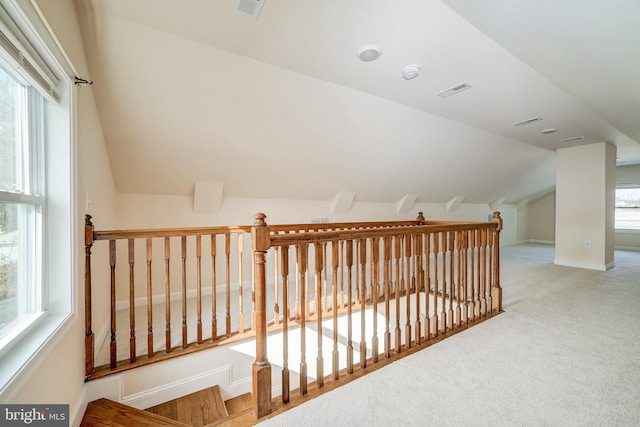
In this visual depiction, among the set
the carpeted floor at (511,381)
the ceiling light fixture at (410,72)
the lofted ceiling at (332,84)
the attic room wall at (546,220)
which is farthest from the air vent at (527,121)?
the attic room wall at (546,220)

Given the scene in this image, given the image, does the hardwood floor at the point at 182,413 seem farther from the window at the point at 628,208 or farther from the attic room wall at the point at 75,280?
the window at the point at 628,208

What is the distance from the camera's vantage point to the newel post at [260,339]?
4.47 feet

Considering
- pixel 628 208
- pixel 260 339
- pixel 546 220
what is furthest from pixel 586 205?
pixel 260 339

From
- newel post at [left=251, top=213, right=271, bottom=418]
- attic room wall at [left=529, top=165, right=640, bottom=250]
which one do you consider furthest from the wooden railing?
attic room wall at [left=529, top=165, right=640, bottom=250]

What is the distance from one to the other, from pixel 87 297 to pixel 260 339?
122 centimetres

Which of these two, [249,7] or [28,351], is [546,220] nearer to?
[249,7]

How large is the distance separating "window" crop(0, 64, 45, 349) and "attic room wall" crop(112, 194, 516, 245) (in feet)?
3.23

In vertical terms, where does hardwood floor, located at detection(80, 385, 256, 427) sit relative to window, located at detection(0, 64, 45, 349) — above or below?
below

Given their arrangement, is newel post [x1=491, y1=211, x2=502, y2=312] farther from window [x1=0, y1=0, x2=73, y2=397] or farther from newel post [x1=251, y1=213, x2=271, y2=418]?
window [x1=0, y1=0, x2=73, y2=397]

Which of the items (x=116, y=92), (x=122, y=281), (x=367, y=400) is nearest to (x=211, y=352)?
(x=367, y=400)

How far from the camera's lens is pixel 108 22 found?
5.83 ft

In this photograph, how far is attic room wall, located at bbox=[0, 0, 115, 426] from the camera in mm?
1062

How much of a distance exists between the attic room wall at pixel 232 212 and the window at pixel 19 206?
3.23ft

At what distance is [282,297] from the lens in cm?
207
